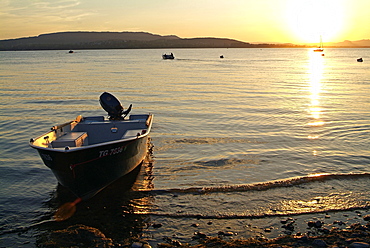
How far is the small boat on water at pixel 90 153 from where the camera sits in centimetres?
976

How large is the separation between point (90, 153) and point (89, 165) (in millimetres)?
430

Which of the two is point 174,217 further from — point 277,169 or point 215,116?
point 215,116

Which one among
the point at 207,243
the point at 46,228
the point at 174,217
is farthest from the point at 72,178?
the point at 207,243

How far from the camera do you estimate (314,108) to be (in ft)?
88.0

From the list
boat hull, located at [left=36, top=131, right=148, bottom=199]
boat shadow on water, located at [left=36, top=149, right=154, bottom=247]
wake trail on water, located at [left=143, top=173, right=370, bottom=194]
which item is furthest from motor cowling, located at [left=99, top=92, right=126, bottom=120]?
wake trail on water, located at [left=143, top=173, right=370, bottom=194]

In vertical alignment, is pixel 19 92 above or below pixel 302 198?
above

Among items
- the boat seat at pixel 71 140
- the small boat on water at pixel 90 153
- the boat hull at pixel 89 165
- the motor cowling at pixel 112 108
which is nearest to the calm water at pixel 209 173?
the boat hull at pixel 89 165

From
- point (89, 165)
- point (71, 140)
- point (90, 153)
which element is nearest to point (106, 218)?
point (89, 165)

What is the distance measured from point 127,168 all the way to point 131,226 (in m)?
3.31

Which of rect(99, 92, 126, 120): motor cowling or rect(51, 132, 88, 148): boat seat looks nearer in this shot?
rect(51, 132, 88, 148): boat seat

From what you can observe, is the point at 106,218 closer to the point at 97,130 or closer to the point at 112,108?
the point at 97,130

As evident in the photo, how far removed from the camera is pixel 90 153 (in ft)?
32.3

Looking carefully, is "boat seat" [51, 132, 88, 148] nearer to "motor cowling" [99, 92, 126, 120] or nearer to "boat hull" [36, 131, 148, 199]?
"boat hull" [36, 131, 148, 199]

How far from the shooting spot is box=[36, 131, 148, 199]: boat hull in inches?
382
